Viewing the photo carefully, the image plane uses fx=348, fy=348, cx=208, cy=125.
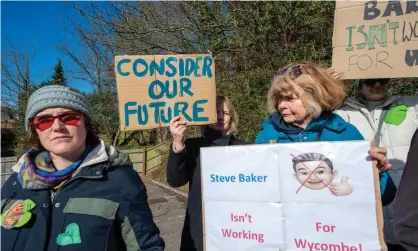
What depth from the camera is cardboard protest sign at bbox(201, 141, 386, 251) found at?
67.0 inches

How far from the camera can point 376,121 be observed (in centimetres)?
242

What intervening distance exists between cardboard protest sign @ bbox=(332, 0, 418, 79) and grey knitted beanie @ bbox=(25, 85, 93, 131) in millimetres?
1813

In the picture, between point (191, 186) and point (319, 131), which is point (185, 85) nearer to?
point (191, 186)

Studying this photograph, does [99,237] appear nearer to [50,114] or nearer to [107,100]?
[50,114]

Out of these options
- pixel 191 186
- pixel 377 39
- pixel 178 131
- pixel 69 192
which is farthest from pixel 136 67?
pixel 377 39

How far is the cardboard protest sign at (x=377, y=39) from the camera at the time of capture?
2.43m

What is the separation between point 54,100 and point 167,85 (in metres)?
0.87

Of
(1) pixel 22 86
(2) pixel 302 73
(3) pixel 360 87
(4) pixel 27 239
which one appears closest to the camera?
(4) pixel 27 239

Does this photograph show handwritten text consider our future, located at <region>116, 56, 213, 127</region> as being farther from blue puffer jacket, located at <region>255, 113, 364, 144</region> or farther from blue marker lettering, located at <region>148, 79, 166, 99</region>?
blue puffer jacket, located at <region>255, 113, 364, 144</region>

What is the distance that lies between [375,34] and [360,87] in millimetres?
387

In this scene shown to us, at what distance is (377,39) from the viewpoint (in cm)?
249

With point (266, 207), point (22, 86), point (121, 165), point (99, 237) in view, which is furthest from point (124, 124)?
point (22, 86)

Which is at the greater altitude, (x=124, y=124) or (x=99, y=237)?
(x=124, y=124)

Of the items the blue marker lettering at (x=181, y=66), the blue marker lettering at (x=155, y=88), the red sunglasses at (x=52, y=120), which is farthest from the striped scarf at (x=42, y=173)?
the blue marker lettering at (x=181, y=66)
